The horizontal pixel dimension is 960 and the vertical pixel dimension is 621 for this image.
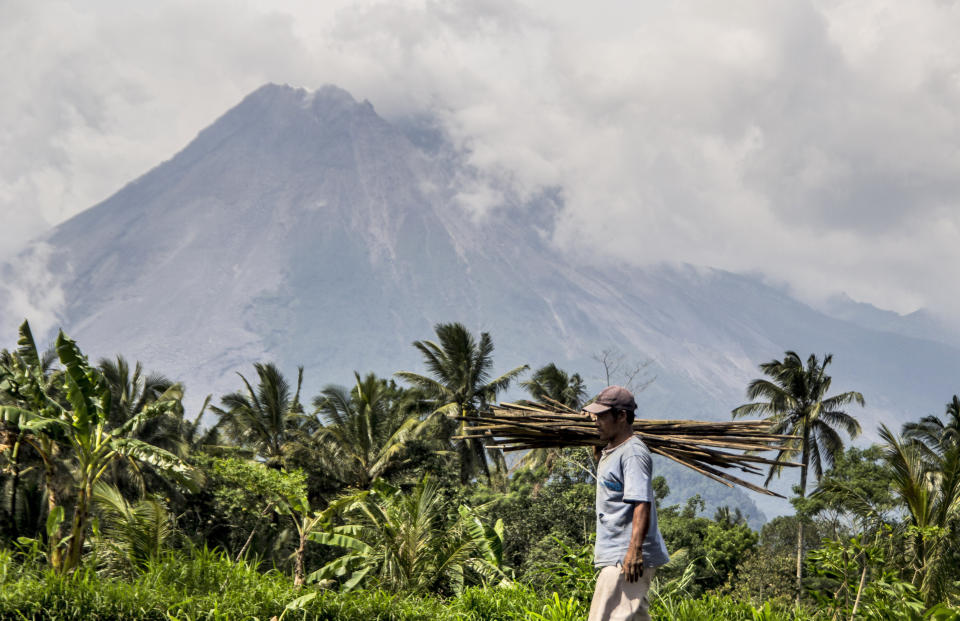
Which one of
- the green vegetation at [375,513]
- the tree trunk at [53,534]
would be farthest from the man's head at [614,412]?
the tree trunk at [53,534]

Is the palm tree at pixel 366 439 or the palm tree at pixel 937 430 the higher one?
the palm tree at pixel 937 430

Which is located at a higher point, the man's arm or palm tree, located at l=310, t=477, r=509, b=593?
the man's arm

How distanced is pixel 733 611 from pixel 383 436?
1901 centimetres

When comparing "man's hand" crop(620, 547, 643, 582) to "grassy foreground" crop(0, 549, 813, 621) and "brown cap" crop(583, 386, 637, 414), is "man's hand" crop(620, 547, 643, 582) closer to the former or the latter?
"brown cap" crop(583, 386, 637, 414)

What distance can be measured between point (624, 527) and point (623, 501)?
0.15 m

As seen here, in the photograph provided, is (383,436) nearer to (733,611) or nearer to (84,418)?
(84,418)

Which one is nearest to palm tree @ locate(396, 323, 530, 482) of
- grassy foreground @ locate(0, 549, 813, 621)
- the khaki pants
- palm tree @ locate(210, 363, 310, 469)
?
palm tree @ locate(210, 363, 310, 469)

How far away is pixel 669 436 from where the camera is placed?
5227 millimetres

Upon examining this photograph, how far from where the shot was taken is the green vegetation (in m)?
7.47

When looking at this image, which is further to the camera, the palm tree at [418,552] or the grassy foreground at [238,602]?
the palm tree at [418,552]

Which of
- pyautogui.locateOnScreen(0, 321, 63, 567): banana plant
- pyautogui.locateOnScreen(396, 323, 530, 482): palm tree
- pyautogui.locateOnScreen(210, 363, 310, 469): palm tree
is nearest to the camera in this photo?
pyautogui.locateOnScreen(0, 321, 63, 567): banana plant

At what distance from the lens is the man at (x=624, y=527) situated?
13.6ft

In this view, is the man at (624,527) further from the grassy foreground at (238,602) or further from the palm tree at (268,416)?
the palm tree at (268,416)

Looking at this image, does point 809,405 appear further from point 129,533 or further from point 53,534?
point 53,534
